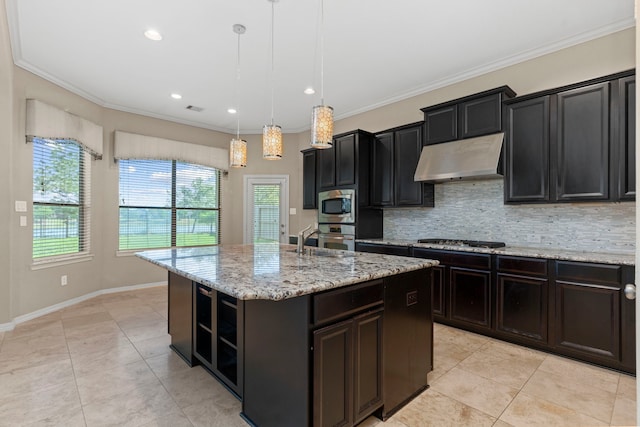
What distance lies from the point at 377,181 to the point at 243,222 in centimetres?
306

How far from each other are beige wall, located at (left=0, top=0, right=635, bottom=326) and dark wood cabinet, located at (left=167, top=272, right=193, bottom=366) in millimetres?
2087

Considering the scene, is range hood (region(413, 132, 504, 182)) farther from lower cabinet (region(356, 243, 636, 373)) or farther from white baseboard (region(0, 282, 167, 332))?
white baseboard (region(0, 282, 167, 332))

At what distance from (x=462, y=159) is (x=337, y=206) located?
6.09 ft

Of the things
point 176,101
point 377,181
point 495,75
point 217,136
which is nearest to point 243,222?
point 217,136

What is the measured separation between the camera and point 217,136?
6.10m

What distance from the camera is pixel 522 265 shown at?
279cm

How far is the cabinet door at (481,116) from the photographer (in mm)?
3180

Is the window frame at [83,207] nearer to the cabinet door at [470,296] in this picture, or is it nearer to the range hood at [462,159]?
the range hood at [462,159]

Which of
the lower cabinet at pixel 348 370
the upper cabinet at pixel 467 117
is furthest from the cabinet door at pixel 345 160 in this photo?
the lower cabinet at pixel 348 370

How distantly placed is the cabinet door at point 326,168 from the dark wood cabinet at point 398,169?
623 mm

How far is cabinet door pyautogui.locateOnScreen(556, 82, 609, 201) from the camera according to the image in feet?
8.52

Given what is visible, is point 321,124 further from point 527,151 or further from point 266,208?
point 266,208

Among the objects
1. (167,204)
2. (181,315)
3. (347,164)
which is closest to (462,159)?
(347,164)

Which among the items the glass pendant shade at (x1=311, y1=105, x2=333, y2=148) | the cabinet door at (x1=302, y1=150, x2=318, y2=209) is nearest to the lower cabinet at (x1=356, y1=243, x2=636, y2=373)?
the glass pendant shade at (x1=311, y1=105, x2=333, y2=148)
